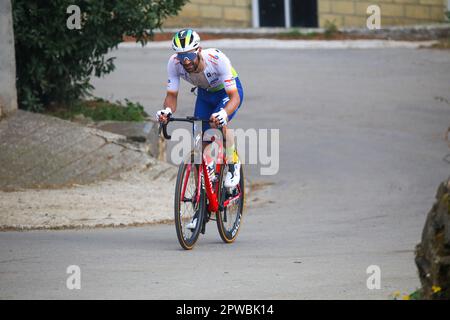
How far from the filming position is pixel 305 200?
14.4m

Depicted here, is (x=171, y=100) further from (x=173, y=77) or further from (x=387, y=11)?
(x=387, y=11)

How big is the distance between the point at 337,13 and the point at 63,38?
12.4m

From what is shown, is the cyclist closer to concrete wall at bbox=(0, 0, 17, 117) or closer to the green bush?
Result: concrete wall at bbox=(0, 0, 17, 117)

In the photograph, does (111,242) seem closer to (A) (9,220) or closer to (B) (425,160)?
(A) (9,220)

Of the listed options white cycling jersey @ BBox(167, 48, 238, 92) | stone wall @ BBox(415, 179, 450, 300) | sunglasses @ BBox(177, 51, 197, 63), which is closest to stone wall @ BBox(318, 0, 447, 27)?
white cycling jersey @ BBox(167, 48, 238, 92)

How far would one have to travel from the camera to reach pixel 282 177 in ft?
51.5

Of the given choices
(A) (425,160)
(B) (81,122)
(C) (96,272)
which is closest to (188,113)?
(B) (81,122)

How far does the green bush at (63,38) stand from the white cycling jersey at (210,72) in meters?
5.20

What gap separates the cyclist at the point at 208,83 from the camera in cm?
1026

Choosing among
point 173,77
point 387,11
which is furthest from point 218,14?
point 173,77

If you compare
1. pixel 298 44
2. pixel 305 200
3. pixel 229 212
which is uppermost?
pixel 298 44

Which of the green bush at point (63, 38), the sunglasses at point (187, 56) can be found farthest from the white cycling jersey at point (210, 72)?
the green bush at point (63, 38)

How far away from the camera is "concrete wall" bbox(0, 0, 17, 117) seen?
1491cm

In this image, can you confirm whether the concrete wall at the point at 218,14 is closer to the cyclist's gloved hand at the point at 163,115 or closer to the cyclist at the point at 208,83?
the cyclist at the point at 208,83
